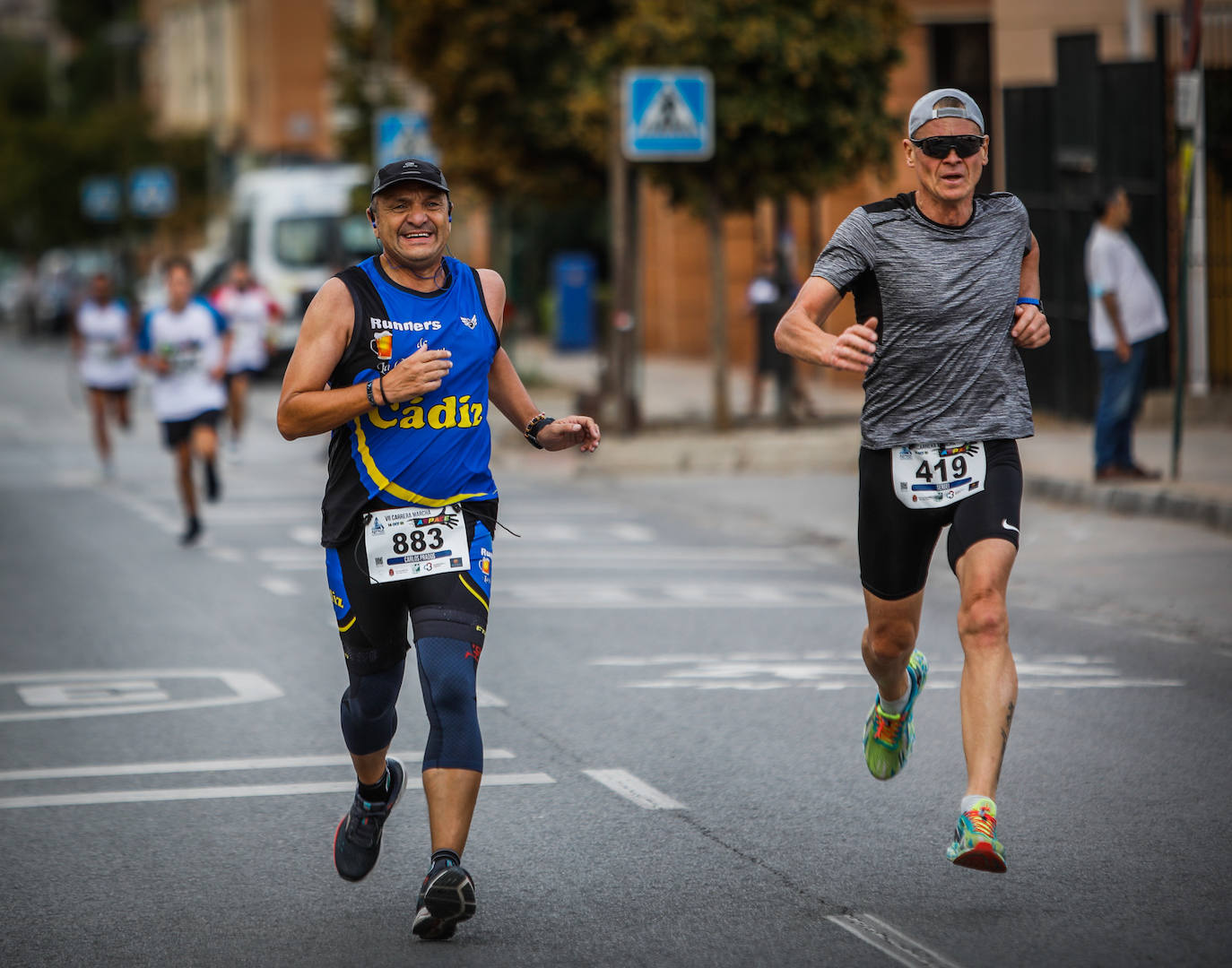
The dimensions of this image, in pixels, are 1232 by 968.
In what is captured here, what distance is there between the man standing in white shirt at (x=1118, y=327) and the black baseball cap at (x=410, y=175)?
9.29 metres

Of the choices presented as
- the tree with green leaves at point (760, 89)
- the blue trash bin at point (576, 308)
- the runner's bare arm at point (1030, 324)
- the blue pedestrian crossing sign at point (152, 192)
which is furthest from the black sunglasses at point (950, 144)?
the blue pedestrian crossing sign at point (152, 192)

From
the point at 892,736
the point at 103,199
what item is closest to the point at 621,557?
the point at 892,736

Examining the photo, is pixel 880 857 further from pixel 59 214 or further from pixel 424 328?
pixel 59 214

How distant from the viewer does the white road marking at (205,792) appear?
6.93 metres

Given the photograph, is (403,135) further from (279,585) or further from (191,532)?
(279,585)

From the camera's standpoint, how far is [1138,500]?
1383 cm

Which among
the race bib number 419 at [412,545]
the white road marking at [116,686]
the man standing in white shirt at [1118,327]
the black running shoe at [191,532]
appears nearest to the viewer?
the race bib number 419 at [412,545]

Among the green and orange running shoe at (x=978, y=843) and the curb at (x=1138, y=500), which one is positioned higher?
the green and orange running shoe at (x=978, y=843)

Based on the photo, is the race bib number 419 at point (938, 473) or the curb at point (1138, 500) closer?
the race bib number 419 at point (938, 473)

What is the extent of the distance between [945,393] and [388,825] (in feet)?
7.31

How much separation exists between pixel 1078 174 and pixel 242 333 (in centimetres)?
941

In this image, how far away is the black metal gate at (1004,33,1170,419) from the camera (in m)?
18.2

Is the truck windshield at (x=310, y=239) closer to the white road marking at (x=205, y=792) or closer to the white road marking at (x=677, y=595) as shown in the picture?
the white road marking at (x=677, y=595)

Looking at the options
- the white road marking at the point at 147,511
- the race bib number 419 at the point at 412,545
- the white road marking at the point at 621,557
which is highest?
the race bib number 419 at the point at 412,545
